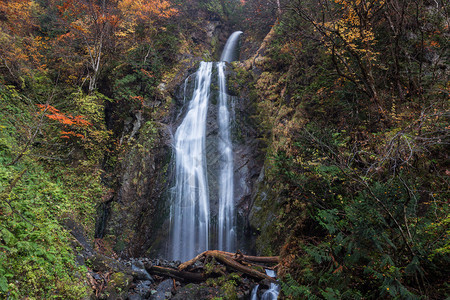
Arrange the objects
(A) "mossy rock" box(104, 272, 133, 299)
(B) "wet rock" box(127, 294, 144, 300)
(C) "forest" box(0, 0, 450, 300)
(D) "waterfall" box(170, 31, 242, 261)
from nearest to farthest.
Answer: (C) "forest" box(0, 0, 450, 300) → (A) "mossy rock" box(104, 272, 133, 299) → (B) "wet rock" box(127, 294, 144, 300) → (D) "waterfall" box(170, 31, 242, 261)

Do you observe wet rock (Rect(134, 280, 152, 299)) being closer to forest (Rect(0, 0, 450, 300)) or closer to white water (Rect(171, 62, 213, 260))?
forest (Rect(0, 0, 450, 300))

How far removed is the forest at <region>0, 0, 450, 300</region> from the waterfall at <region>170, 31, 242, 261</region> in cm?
31

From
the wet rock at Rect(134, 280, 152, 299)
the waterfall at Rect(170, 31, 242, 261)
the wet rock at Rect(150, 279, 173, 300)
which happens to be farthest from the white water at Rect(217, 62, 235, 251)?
the wet rock at Rect(134, 280, 152, 299)

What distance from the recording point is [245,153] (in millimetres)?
11531

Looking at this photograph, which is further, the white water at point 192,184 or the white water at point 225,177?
the white water at point 192,184

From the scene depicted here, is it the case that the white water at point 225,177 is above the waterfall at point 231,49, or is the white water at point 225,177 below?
below

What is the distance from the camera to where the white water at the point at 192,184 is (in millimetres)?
9930

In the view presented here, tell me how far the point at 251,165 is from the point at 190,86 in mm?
6631

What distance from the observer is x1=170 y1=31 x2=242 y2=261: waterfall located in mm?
9891

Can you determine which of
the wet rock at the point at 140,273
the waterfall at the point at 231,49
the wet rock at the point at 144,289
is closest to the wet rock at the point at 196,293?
the wet rock at the point at 144,289

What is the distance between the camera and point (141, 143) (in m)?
11.7

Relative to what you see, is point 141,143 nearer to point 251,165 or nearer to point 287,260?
point 251,165

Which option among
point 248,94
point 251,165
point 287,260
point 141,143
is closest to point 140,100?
point 141,143

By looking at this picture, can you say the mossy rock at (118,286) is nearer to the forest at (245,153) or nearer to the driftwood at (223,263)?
the forest at (245,153)
